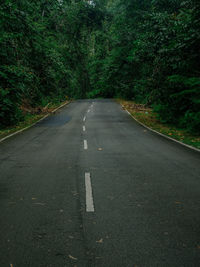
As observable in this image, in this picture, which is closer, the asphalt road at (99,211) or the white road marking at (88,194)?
the asphalt road at (99,211)

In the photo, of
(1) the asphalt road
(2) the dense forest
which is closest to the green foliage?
(2) the dense forest

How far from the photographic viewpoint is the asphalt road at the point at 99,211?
3.31 m

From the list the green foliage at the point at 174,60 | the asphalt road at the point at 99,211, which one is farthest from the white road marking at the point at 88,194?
the green foliage at the point at 174,60

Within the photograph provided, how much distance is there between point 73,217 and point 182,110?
1457 centimetres

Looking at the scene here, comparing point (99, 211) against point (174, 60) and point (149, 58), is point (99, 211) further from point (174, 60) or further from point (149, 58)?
point (149, 58)

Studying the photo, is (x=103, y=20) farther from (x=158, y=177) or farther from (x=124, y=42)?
(x=158, y=177)

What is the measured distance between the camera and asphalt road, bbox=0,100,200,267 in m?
3.31

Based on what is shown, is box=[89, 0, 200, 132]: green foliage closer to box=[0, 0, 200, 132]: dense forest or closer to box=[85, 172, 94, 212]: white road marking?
box=[0, 0, 200, 132]: dense forest

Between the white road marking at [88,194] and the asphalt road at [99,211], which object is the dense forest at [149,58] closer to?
the asphalt road at [99,211]

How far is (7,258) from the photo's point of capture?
3.24 m

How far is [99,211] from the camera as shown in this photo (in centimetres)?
463

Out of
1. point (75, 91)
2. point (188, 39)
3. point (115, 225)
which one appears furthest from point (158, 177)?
point (75, 91)

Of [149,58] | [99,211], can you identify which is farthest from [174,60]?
[99,211]

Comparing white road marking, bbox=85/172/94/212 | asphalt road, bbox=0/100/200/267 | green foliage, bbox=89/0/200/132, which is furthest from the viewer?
green foliage, bbox=89/0/200/132
